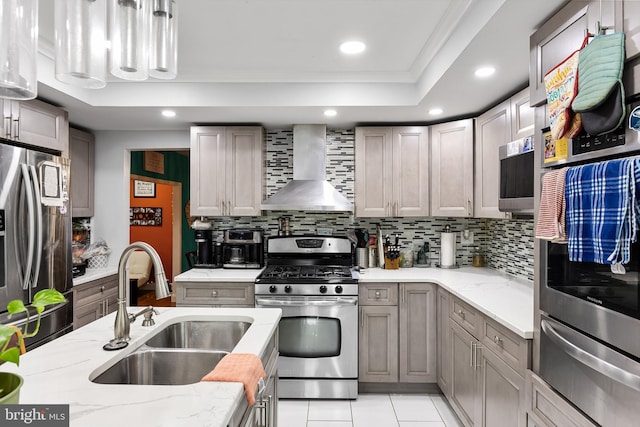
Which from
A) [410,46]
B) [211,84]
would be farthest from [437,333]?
[211,84]

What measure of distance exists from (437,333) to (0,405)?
2880 mm

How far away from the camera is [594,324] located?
4.30 ft

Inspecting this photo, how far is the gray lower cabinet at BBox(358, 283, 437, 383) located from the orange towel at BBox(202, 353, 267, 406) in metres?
1.95

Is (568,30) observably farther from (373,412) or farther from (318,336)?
(373,412)

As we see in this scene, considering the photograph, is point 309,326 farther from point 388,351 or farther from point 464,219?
point 464,219

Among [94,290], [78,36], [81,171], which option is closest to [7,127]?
[81,171]

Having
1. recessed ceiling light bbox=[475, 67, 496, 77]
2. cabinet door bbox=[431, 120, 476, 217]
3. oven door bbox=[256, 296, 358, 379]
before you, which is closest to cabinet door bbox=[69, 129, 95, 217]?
oven door bbox=[256, 296, 358, 379]

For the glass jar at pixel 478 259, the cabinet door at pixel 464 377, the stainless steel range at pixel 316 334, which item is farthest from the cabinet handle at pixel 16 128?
the glass jar at pixel 478 259

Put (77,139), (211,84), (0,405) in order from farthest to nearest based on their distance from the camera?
(77,139) → (211,84) → (0,405)

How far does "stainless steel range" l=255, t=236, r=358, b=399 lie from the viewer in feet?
9.98

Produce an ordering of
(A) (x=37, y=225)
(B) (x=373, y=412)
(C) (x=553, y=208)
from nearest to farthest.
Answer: (C) (x=553, y=208) → (A) (x=37, y=225) → (B) (x=373, y=412)

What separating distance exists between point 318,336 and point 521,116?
7.03 feet

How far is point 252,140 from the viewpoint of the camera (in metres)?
3.53

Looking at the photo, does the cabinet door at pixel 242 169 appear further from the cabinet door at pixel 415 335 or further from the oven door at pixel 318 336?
the cabinet door at pixel 415 335
